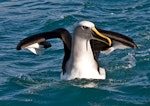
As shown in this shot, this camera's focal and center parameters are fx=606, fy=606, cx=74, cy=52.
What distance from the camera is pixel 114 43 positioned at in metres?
13.2

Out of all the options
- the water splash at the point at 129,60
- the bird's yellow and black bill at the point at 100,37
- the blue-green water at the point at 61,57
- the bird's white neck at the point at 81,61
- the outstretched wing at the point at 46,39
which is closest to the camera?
the blue-green water at the point at 61,57

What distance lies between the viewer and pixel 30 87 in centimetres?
1256

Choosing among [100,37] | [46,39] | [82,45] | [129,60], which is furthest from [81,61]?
[129,60]

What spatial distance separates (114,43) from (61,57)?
8.25 ft

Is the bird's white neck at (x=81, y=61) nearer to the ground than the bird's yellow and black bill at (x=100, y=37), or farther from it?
nearer to the ground

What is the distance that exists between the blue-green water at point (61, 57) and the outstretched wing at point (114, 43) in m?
0.58

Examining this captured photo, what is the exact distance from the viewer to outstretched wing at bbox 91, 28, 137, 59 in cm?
1277

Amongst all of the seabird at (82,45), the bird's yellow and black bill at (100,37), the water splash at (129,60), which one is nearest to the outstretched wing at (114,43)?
the seabird at (82,45)

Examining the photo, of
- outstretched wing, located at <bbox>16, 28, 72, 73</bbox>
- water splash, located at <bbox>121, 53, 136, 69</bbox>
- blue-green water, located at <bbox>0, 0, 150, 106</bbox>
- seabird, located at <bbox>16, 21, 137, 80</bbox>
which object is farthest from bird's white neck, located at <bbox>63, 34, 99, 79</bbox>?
water splash, located at <bbox>121, 53, 136, 69</bbox>

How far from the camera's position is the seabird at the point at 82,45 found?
40.1ft

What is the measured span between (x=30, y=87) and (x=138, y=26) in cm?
587

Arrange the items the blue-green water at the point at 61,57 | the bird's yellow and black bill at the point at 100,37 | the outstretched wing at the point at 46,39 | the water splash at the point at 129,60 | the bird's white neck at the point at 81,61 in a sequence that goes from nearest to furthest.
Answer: the blue-green water at the point at 61,57 → the bird's yellow and black bill at the point at 100,37 → the bird's white neck at the point at 81,61 → the outstretched wing at the point at 46,39 → the water splash at the point at 129,60

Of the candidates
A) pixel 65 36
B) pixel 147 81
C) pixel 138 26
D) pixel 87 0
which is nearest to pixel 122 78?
pixel 147 81

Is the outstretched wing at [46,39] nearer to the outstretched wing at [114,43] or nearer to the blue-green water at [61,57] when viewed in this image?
the outstretched wing at [114,43]
